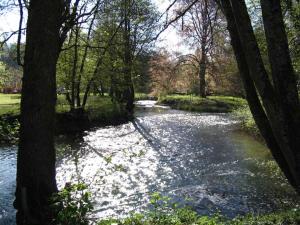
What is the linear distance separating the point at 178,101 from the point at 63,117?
2523cm

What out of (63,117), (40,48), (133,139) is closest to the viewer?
(40,48)

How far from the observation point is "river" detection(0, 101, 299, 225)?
11.0 m

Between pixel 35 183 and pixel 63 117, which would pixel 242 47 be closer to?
pixel 35 183

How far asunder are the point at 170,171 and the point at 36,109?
875 centimetres

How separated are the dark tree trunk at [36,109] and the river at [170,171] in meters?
2.62

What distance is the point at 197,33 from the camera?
151 ft

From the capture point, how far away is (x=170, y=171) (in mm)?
15062

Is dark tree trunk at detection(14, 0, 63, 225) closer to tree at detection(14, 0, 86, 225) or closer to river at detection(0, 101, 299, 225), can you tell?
tree at detection(14, 0, 86, 225)

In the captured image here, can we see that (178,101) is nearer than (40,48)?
No

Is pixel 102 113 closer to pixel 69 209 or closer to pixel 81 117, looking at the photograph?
pixel 81 117

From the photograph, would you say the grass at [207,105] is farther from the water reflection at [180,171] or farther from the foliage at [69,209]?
the foliage at [69,209]

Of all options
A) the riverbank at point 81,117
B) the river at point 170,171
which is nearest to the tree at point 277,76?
the river at point 170,171

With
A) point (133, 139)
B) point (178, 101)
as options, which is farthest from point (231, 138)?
point (178, 101)

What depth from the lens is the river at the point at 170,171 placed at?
36.2 feet
